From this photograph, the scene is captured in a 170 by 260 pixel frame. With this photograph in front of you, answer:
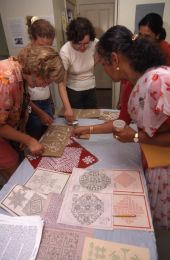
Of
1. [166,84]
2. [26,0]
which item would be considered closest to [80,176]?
[166,84]

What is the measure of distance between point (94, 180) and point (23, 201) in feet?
1.09

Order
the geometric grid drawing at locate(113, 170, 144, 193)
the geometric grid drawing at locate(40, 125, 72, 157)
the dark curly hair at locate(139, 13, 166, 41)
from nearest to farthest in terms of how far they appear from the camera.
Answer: the geometric grid drawing at locate(113, 170, 144, 193) < the geometric grid drawing at locate(40, 125, 72, 157) < the dark curly hair at locate(139, 13, 166, 41)

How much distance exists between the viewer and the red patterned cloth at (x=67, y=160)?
1.08 m

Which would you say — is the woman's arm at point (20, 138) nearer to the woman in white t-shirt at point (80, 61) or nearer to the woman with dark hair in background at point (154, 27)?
the woman in white t-shirt at point (80, 61)

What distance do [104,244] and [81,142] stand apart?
0.67 meters

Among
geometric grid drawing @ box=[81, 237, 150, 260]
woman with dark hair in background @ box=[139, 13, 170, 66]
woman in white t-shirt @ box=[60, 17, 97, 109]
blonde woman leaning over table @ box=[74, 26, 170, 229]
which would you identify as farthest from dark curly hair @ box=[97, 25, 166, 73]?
woman with dark hair in background @ box=[139, 13, 170, 66]

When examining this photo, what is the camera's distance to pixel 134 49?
0.87 meters

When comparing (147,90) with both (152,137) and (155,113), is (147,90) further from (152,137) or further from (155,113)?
(152,137)

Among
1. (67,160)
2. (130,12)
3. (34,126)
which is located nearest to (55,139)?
(67,160)

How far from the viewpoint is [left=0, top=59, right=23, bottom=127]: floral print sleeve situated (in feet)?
3.16

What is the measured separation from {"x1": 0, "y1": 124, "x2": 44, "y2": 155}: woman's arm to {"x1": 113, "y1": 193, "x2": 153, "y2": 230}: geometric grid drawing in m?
0.51

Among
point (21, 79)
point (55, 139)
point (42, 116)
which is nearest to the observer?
point (21, 79)

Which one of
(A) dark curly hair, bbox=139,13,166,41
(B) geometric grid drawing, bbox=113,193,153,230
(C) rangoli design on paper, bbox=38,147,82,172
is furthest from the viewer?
(A) dark curly hair, bbox=139,13,166,41

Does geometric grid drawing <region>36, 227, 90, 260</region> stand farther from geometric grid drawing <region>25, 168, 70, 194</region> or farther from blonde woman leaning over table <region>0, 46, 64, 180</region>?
blonde woman leaning over table <region>0, 46, 64, 180</region>
